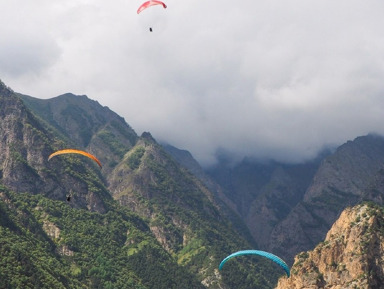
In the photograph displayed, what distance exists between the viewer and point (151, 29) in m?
146

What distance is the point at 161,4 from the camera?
14312 cm

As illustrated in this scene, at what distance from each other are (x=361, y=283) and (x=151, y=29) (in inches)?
4956

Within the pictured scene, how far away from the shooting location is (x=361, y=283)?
200 metres

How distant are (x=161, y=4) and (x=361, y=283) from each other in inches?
5104

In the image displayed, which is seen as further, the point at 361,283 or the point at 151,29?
the point at 361,283

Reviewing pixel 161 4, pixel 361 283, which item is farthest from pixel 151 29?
pixel 361 283

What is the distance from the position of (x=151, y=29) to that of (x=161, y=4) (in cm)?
741

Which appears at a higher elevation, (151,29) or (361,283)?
(151,29)

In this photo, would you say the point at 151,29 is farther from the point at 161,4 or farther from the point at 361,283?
the point at 361,283

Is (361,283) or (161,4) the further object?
(361,283)

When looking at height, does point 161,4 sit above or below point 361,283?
above
